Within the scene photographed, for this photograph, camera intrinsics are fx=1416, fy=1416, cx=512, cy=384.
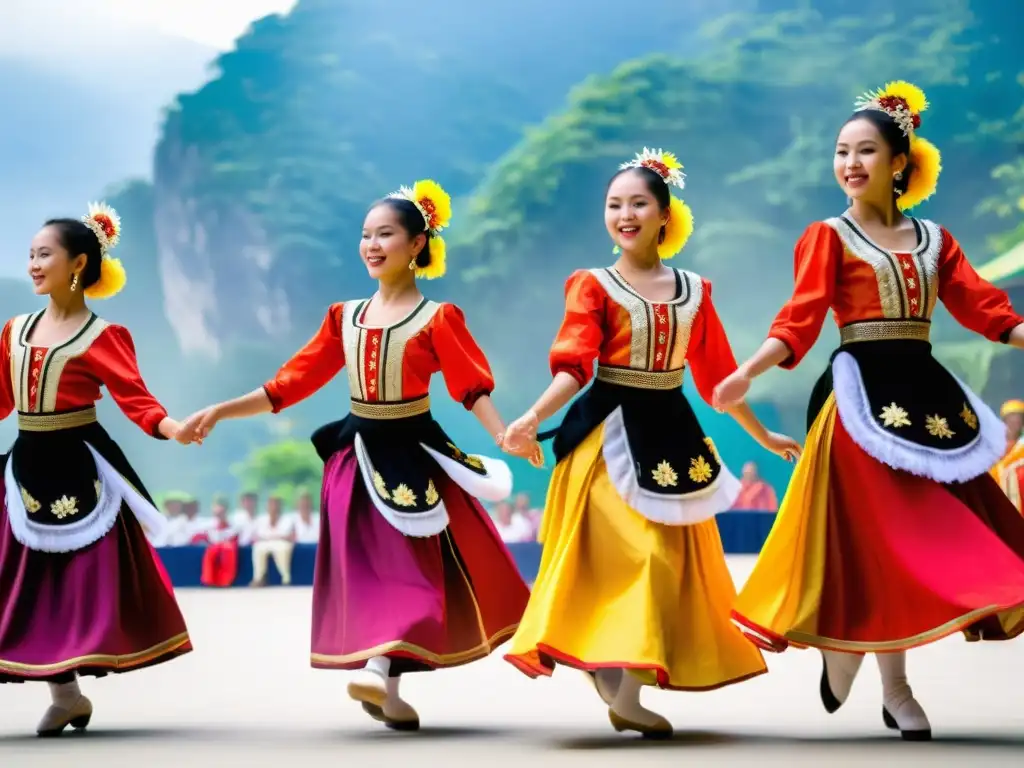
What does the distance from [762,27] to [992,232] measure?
444 centimetres

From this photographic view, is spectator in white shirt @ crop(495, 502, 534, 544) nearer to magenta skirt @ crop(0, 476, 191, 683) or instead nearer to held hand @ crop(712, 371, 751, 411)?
magenta skirt @ crop(0, 476, 191, 683)

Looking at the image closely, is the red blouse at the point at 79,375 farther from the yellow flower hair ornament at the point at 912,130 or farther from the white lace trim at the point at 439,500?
the yellow flower hair ornament at the point at 912,130

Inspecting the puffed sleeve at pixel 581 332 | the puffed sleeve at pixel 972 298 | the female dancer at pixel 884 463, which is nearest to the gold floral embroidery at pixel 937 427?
the female dancer at pixel 884 463

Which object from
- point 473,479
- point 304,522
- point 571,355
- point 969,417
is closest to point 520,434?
point 571,355

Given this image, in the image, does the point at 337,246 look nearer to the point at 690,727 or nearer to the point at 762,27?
the point at 762,27

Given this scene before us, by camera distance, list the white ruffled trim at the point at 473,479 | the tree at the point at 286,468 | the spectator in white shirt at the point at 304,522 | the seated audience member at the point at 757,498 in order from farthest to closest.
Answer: the tree at the point at 286,468 < the seated audience member at the point at 757,498 < the spectator in white shirt at the point at 304,522 < the white ruffled trim at the point at 473,479

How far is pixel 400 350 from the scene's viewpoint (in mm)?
3768

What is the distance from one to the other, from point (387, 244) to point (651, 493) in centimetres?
108

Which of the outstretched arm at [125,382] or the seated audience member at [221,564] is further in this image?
the seated audience member at [221,564]

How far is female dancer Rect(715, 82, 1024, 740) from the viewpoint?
3107mm

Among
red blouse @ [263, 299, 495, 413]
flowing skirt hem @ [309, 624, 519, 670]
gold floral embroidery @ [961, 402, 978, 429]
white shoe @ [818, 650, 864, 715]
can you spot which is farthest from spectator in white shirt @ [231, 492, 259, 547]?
gold floral embroidery @ [961, 402, 978, 429]

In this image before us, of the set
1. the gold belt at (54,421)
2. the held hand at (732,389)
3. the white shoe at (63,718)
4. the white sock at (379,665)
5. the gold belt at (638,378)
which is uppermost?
the gold belt at (638,378)

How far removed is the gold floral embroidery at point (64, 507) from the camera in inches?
145

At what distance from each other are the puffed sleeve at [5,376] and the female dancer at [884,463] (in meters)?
1.95
